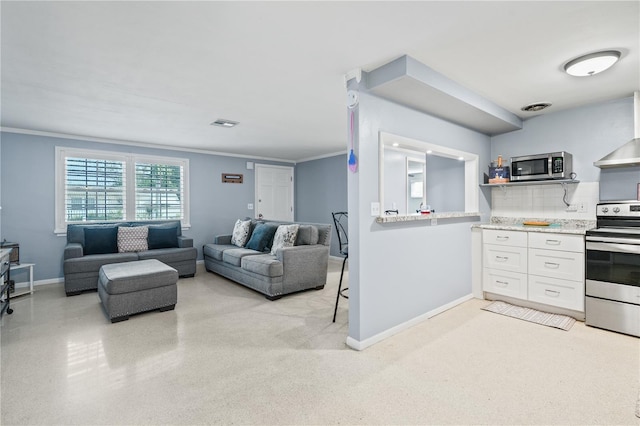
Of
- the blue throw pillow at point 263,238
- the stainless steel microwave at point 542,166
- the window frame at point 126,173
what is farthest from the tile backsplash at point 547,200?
the window frame at point 126,173

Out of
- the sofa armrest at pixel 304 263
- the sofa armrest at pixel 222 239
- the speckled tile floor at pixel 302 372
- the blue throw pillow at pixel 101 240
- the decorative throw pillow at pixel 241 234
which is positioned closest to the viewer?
the speckled tile floor at pixel 302 372

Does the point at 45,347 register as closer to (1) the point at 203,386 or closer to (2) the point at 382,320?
(1) the point at 203,386

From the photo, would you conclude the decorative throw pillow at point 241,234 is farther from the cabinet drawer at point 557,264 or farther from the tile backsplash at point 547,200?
the cabinet drawer at point 557,264

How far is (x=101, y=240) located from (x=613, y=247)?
6324 millimetres

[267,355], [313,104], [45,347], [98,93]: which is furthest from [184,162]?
[267,355]

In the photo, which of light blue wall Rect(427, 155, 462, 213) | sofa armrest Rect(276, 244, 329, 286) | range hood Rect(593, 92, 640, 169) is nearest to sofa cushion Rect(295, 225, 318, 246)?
sofa armrest Rect(276, 244, 329, 286)

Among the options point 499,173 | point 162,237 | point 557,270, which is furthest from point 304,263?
point 557,270

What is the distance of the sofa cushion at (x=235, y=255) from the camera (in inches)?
181

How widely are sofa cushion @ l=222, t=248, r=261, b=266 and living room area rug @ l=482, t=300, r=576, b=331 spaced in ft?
10.5

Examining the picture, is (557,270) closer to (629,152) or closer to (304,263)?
(629,152)

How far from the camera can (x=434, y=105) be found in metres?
3.03

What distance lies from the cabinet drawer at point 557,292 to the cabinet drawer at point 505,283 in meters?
0.09

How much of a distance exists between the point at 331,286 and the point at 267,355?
221cm

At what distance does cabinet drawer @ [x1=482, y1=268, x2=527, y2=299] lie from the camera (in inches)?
141
